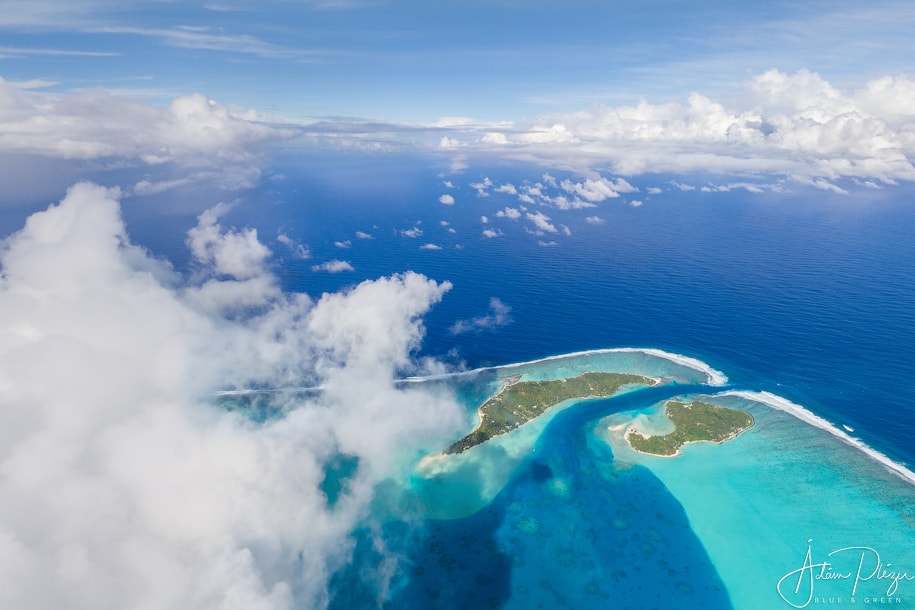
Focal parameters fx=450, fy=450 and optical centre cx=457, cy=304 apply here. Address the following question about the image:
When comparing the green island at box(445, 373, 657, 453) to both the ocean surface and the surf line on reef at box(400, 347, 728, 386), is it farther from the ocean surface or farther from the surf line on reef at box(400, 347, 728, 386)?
the surf line on reef at box(400, 347, 728, 386)

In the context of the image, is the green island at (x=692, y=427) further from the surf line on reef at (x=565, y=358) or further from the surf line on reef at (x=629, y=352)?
A: the surf line on reef at (x=629, y=352)

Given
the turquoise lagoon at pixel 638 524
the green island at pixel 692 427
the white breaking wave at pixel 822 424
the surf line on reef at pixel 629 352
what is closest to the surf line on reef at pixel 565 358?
the surf line on reef at pixel 629 352

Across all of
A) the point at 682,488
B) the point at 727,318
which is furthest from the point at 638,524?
the point at 727,318

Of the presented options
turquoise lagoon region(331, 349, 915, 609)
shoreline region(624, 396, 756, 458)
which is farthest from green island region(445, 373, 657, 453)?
shoreline region(624, 396, 756, 458)

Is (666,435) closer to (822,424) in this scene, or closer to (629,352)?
(629,352)

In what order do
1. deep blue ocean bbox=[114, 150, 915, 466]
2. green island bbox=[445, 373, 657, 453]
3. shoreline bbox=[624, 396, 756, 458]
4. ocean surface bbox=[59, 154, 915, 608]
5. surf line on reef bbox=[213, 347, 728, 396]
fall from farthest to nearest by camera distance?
1. deep blue ocean bbox=[114, 150, 915, 466]
2. surf line on reef bbox=[213, 347, 728, 396]
3. green island bbox=[445, 373, 657, 453]
4. shoreline bbox=[624, 396, 756, 458]
5. ocean surface bbox=[59, 154, 915, 608]

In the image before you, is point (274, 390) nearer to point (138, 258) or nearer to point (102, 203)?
point (102, 203)

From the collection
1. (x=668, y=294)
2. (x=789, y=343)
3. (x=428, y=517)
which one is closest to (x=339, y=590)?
(x=428, y=517)
